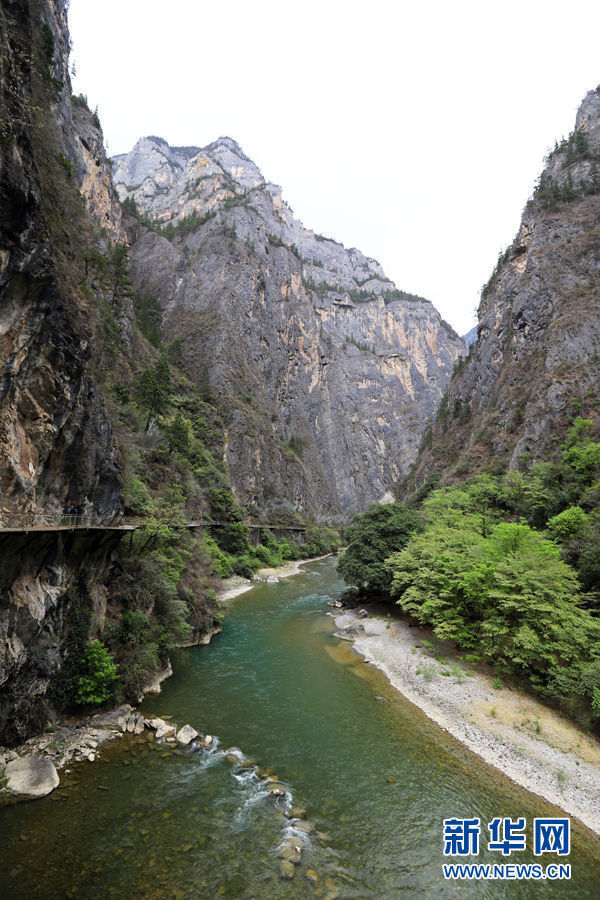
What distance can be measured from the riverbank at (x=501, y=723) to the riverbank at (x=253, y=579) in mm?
13483

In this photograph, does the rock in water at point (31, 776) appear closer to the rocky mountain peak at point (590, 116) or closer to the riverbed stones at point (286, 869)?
the riverbed stones at point (286, 869)

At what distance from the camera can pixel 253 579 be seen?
148 feet

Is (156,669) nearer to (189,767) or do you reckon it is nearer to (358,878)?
(189,767)

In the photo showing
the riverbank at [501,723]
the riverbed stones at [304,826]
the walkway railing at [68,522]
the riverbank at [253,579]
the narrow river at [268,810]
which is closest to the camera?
the narrow river at [268,810]

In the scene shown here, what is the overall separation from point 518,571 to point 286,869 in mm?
14651

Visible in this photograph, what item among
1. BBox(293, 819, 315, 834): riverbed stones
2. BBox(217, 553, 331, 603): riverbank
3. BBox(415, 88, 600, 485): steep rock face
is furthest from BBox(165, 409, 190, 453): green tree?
BBox(293, 819, 315, 834): riverbed stones

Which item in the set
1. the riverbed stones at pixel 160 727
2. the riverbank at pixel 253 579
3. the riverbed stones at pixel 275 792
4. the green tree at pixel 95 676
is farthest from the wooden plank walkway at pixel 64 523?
the riverbank at pixel 253 579

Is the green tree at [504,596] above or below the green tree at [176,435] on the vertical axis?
below

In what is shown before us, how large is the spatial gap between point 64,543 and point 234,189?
126239 millimetres

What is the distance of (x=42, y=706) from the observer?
12.2 m

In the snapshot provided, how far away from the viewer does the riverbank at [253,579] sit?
116 ft

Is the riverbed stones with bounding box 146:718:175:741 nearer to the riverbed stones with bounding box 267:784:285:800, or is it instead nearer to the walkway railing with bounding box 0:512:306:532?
the riverbed stones with bounding box 267:784:285:800

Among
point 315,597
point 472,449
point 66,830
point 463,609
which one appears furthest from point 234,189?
point 66,830

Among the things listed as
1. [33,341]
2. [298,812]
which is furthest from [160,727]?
Answer: [33,341]
